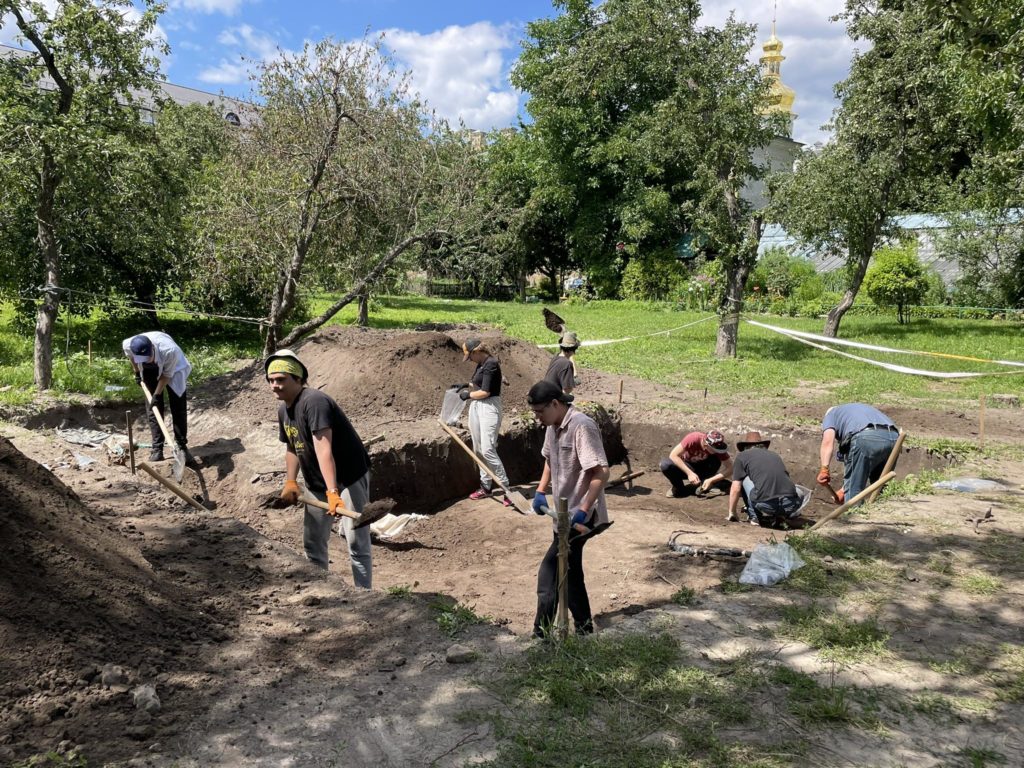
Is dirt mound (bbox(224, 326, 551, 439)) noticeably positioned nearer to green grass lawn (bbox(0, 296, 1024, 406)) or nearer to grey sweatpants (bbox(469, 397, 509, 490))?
grey sweatpants (bbox(469, 397, 509, 490))

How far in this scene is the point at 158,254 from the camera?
12.8 metres

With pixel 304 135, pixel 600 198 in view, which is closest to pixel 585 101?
pixel 600 198

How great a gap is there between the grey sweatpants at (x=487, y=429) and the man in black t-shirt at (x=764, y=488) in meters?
2.40

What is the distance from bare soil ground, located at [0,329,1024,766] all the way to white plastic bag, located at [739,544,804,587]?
131 millimetres

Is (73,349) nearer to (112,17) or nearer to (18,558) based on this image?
(112,17)

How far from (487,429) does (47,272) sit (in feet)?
20.2

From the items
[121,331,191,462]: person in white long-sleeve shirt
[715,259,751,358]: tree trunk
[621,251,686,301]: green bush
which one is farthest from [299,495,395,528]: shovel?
[621,251,686,301]: green bush

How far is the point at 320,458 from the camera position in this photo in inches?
169

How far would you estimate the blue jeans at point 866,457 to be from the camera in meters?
6.50

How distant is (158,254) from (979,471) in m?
12.9

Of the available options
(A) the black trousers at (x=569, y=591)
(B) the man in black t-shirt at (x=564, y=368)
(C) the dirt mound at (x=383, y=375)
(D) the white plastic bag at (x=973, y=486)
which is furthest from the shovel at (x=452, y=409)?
(D) the white plastic bag at (x=973, y=486)

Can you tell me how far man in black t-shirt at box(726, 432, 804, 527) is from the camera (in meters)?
6.77

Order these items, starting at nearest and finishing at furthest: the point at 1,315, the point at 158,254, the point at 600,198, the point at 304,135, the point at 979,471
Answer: the point at 979,471 → the point at 304,135 → the point at 158,254 → the point at 1,315 → the point at 600,198

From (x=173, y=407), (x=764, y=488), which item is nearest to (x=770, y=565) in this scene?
(x=764, y=488)
